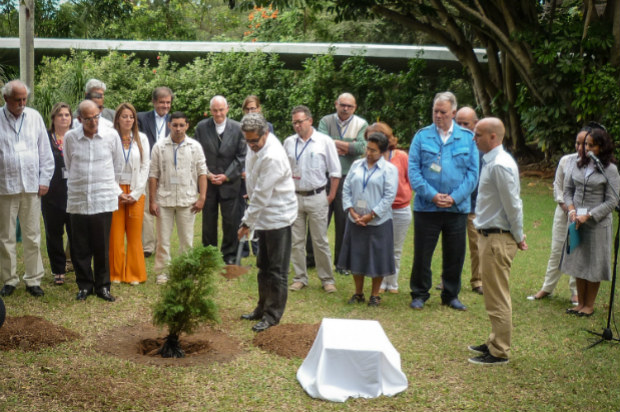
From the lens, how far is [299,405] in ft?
17.4

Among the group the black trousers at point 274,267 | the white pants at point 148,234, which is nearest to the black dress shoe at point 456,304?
the black trousers at point 274,267

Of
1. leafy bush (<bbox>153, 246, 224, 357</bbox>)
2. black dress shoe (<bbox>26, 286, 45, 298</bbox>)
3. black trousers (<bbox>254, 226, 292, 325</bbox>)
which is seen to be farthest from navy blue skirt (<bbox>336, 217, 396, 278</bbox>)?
black dress shoe (<bbox>26, 286, 45, 298</bbox>)

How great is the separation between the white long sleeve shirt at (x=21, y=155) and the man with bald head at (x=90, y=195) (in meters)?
0.32

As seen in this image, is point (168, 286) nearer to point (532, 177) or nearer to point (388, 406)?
point (388, 406)

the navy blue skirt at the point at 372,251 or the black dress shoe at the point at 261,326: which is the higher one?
the navy blue skirt at the point at 372,251

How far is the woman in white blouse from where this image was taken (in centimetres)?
841

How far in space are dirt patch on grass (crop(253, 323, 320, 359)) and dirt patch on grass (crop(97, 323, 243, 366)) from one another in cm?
24

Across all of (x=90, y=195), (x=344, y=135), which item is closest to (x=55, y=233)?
(x=90, y=195)

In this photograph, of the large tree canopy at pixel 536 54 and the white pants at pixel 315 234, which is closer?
the white pants at pixel 315 234

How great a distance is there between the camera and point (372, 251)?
787 cm

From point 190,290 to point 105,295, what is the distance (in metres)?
2.16

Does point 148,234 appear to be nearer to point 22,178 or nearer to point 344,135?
point 22,178

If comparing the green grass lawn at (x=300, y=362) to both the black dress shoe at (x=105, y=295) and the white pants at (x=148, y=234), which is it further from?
the white pants at (x=148, y=234)

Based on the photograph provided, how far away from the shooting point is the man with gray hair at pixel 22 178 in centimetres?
766
